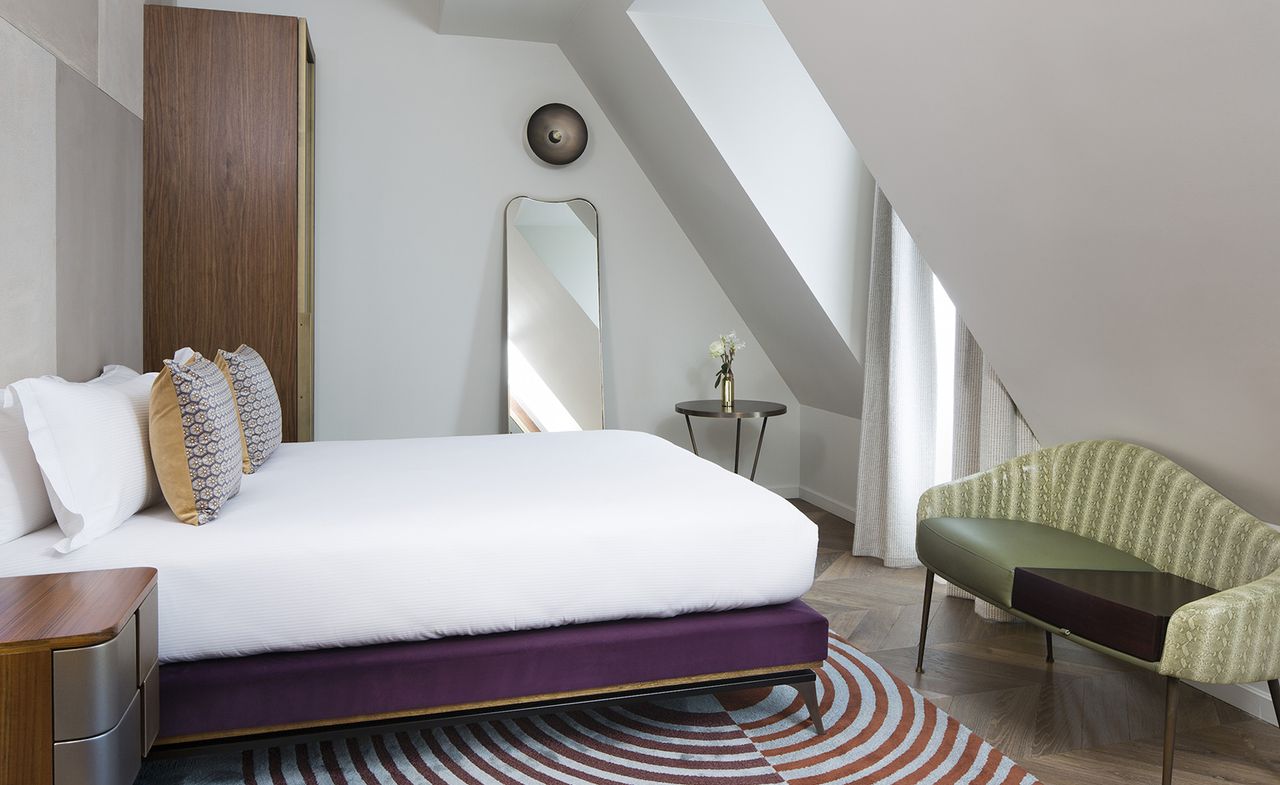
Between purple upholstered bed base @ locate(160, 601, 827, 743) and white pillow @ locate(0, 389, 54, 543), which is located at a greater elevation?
white pillow @ locate(0, 389, 54, 543)

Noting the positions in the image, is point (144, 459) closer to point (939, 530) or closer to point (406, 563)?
point (406, 563)

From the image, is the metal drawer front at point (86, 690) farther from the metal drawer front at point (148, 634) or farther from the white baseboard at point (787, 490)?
the white baseboard at point (787, 490)

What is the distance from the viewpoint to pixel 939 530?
2867mm

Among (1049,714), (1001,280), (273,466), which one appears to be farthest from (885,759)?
(273,466)

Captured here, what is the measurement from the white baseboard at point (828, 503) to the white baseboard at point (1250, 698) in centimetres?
217

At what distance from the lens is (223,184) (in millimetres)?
3586

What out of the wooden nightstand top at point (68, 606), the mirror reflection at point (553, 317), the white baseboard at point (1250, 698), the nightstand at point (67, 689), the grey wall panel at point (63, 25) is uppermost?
the grey wall panel at point (63, 25)

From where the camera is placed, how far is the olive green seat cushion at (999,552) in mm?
2547

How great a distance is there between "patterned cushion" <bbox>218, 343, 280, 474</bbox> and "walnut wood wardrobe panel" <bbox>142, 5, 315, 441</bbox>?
69cm

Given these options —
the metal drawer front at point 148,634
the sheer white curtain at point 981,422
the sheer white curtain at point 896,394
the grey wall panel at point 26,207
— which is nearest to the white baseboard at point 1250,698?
the sheer white curtain at point 981,422

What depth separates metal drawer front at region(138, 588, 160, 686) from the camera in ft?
5.61

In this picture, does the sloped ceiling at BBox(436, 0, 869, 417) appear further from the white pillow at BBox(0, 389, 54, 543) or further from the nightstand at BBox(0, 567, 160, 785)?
the nightstand at BBox(0, 567, 160, 785)

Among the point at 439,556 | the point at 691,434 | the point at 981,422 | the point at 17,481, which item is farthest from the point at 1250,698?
the point at 17,481

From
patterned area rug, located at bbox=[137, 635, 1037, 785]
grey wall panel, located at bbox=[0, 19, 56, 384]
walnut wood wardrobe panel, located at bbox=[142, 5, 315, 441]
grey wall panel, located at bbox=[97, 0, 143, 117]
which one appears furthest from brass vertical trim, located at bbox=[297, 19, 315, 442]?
patterned area rug, located at bbox=[137, 635, 1037, 785]
